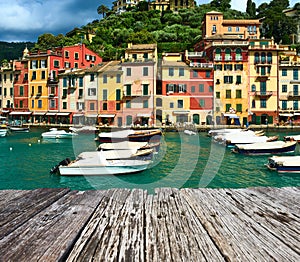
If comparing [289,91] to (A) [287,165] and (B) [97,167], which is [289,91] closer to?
(A) [287,165]

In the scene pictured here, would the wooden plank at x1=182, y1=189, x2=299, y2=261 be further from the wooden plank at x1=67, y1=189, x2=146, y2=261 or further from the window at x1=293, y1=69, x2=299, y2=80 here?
the window at x1=293, y1=69, x2=299, y2=80

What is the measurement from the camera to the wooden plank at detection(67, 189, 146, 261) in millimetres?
1704

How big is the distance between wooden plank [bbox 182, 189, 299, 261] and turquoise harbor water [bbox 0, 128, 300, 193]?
10284 millimetres

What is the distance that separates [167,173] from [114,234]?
15.2m

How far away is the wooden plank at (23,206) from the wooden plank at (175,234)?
0.92m

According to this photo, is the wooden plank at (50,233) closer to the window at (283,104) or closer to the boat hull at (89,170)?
the boat hull at (89,170)

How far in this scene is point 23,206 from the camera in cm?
254

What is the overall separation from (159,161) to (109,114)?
26.4 m

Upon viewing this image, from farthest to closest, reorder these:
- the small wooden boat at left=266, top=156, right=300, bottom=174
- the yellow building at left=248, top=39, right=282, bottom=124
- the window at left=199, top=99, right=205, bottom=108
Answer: the yellow building at left=248, top=39, right=282, bottom=124 → the window at left=199, top=99, right=205, bottom=108 → the small wooden boat at left=266, top=156, right=300, bottom=174

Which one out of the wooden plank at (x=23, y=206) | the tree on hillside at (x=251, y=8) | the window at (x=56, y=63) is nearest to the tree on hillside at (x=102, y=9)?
the tree on hillside at (x=251, y=8)

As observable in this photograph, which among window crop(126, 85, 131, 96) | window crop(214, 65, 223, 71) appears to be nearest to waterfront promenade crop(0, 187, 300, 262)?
window crop(126, 85, 131, 96)

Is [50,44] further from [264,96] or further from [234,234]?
[234,234]

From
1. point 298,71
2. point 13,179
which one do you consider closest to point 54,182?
point 13,179

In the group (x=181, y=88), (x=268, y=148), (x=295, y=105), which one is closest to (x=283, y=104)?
(x=295, y=105)
